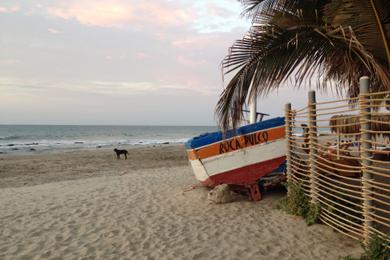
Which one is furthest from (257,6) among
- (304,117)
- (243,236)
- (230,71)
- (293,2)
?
(243,236)

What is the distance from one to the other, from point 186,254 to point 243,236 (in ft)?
3.36

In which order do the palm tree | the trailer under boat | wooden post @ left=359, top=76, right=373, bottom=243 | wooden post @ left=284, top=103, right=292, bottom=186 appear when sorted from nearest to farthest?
wooden post @ left=359, top=76, right=373, bottom=243 < the palm tree < wooden post @ left=284, top=103, right=292, bottom=186 < the trailer under boat

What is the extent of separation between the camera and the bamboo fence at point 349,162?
3840 millimetres

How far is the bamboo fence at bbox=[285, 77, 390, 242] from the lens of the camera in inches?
151

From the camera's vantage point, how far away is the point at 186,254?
4344mm

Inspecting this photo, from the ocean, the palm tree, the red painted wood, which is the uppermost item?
the palm tree

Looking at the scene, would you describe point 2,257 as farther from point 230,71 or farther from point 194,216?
point 230,71

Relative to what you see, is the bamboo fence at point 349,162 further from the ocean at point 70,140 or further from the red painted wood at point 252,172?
the ocean at point 70,140

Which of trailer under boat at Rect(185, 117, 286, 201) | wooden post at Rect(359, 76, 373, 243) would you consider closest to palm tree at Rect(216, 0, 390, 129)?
wooden post at Rect(359, 76, 373, 243)

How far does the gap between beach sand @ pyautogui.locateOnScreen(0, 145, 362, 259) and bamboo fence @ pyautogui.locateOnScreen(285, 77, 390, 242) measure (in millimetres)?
377

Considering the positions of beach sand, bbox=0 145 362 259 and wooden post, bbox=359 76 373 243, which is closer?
wooden post, bbox=359 76 373 243

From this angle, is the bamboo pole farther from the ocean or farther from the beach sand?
the ocean

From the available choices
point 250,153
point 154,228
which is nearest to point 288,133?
point 250,153

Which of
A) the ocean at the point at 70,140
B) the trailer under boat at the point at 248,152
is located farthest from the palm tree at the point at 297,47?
the ocean at the point at 70,140
